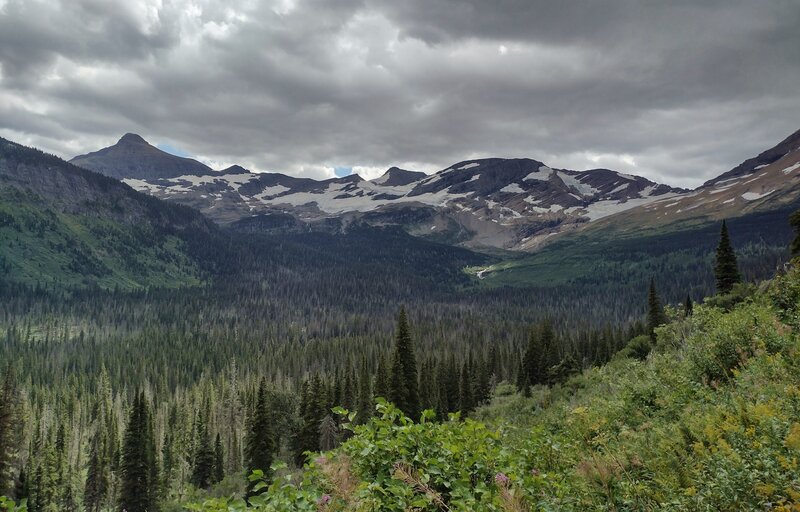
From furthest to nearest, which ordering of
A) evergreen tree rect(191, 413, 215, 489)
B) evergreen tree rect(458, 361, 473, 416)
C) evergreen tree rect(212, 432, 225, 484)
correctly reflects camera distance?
evergreen tree rect(212, 432, 225, 484), evergreen tree rect(191, 413, 215, 489), evergreen tree rect(458, 361, 473, 416)

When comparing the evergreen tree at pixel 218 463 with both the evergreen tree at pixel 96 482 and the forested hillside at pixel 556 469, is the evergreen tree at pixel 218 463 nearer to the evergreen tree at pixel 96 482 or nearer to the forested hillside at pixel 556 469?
the evergreen tree at pixel 96 482

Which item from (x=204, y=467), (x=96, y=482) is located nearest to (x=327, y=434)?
(x=204, y=467)

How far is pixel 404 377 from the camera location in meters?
52.4

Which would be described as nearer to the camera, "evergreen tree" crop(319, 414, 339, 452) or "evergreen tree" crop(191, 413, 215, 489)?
"evergreen tree" crop(319, 414, 339, 452)

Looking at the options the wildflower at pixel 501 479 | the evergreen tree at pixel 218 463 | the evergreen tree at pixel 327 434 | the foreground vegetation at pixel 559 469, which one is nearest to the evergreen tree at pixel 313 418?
the evergreen tree at pixel 327 434

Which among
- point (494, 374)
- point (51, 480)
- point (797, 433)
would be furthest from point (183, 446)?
point (797, 433)

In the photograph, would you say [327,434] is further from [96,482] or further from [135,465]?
[96,482]

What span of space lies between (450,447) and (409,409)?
4573cm

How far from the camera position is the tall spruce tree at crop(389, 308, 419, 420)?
5081 cm

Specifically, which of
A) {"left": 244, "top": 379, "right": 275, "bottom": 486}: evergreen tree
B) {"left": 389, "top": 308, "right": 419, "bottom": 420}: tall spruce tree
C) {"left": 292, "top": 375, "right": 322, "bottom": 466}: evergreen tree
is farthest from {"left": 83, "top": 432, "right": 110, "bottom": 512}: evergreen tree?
{"left": 389, "top": 308, "right": 419, "bottom": 420}: tall spruce tree

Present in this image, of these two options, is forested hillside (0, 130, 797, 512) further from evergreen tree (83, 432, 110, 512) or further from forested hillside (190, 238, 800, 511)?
evergreen tree (83, 432, 110, 512)

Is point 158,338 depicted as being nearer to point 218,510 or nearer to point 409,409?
point 409,409

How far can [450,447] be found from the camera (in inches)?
326

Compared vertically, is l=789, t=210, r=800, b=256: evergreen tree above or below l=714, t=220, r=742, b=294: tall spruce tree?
above
